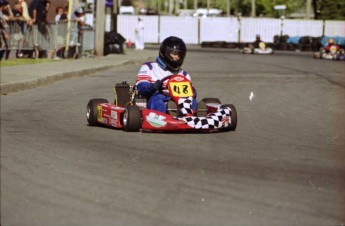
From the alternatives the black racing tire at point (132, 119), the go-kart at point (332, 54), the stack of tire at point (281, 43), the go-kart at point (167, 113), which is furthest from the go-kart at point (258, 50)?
the black racing tire at point (132, 119)

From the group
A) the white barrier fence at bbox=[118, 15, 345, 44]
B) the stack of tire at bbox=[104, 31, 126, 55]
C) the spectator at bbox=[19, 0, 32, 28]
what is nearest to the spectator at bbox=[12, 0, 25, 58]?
the spectator at bbox=[19, 0, 32, 28]

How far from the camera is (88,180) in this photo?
7688 mm

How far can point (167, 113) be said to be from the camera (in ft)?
37.3

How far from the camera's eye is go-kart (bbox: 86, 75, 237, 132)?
1098 centimetres

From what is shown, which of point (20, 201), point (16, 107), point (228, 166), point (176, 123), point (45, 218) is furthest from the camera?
point (16, 107)

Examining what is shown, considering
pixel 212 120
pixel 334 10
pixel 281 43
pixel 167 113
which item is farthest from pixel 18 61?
pixel 334 10

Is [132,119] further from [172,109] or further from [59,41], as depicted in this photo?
[59,41]

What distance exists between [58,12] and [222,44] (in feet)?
89.4

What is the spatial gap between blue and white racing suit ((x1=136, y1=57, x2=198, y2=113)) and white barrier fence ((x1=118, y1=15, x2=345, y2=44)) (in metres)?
49.9

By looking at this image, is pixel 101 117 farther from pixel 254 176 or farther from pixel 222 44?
pixel 222 44

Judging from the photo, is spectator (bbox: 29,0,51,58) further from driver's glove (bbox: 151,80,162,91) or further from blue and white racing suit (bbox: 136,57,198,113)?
driver's glove (bbox: 151,80,162,91)

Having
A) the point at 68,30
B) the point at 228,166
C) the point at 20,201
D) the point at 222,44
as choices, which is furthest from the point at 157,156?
the point at 222,44

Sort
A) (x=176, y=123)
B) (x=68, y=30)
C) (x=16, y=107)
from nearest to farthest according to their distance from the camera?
(x=176, y=123) → (x=16, y=107) → (x=68, y=30)

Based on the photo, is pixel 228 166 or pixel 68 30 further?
pixel 68 30
